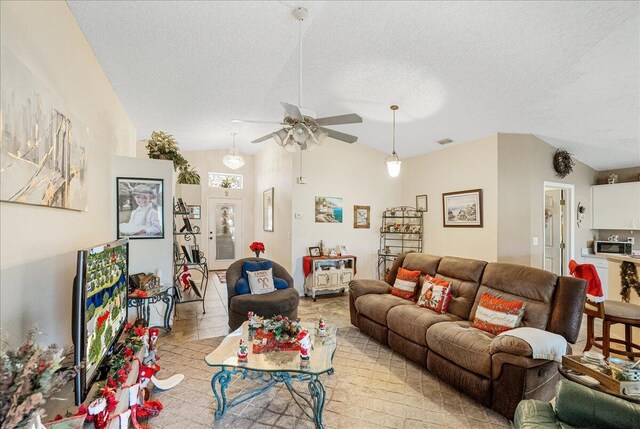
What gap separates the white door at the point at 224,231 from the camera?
790 cm

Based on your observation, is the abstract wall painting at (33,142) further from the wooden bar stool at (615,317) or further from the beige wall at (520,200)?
the beige wall at (520,200)

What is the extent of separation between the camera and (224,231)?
26.4 ft

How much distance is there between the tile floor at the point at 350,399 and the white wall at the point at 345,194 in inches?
98.3

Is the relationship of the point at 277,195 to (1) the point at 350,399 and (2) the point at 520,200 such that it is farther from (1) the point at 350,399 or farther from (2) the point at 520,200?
(1) the point at 350,399

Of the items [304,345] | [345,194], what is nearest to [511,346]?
[304,345]

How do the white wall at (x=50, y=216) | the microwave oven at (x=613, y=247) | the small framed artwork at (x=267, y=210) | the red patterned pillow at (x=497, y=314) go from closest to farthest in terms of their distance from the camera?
the white wall at (x=50, y=216) → the red patterned pillow at (x=497, y=314) → the microwave oven at (x=613, y=247) → the small framed artwork at (x=267, y=210)

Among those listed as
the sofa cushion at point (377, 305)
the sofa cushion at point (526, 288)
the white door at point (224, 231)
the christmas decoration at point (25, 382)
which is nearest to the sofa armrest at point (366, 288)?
the sofa cushion at point (377, 305)

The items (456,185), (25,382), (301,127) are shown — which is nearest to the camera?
(25,382)

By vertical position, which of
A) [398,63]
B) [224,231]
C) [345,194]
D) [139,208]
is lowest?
[224,231]

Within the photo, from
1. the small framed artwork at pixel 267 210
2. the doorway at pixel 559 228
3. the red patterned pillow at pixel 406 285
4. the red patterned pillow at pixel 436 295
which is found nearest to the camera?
the red patterned pillow at pixel 436 295

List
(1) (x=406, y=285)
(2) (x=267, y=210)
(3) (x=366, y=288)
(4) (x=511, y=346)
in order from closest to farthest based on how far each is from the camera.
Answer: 1. (4) (x=511, y=346)
2. (1) (x=406, y=285)
3. (3) (x=366, y=288)
4. (2) (x=267, y=210)

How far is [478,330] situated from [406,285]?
1.11m

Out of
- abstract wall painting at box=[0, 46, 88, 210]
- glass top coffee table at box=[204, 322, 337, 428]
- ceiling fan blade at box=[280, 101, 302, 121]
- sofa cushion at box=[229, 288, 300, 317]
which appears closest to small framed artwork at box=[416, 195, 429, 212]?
sofa cushion at box=[229, 288, 300, 317]

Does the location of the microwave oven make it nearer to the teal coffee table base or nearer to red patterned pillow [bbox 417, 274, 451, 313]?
red patterned pillow [bbox 417, 274, 451, 313]
